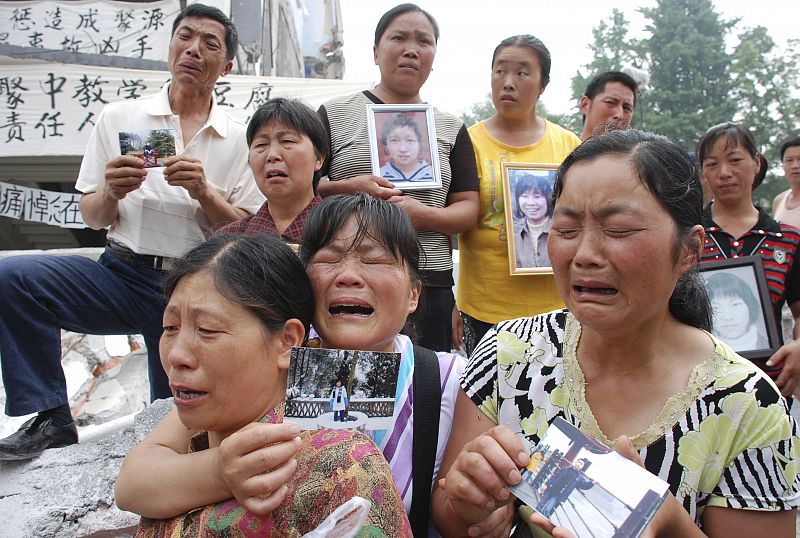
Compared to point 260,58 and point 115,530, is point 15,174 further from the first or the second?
point 115,530

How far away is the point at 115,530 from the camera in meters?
2.70

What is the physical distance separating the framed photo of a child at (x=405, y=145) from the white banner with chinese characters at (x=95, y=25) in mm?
5429

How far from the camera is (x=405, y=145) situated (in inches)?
124

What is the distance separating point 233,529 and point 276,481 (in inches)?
7.7

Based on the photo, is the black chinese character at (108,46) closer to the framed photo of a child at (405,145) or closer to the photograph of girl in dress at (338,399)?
the framed photo of a child at (405,145)

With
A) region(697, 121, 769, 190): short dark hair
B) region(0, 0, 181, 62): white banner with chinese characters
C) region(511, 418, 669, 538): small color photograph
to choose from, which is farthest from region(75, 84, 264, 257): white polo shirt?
region(0, 0, 181, 62): white banner with chinese characters

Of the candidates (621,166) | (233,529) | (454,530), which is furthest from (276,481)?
(621,166)

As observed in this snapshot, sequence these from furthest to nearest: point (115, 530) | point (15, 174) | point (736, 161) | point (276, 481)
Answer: point (15, 174), point (736, 161), point (115, 530), point (276, 481)

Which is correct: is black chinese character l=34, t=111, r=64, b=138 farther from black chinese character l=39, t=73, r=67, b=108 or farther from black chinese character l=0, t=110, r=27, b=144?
black chinese character l=0, t=110, r=27, b=144

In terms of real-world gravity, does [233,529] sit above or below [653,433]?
below

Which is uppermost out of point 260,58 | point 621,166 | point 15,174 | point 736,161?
point 260,58

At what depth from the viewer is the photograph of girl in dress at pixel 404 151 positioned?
10.2ft

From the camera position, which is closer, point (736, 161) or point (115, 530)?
point (115, 530)

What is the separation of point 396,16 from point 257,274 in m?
2.30
